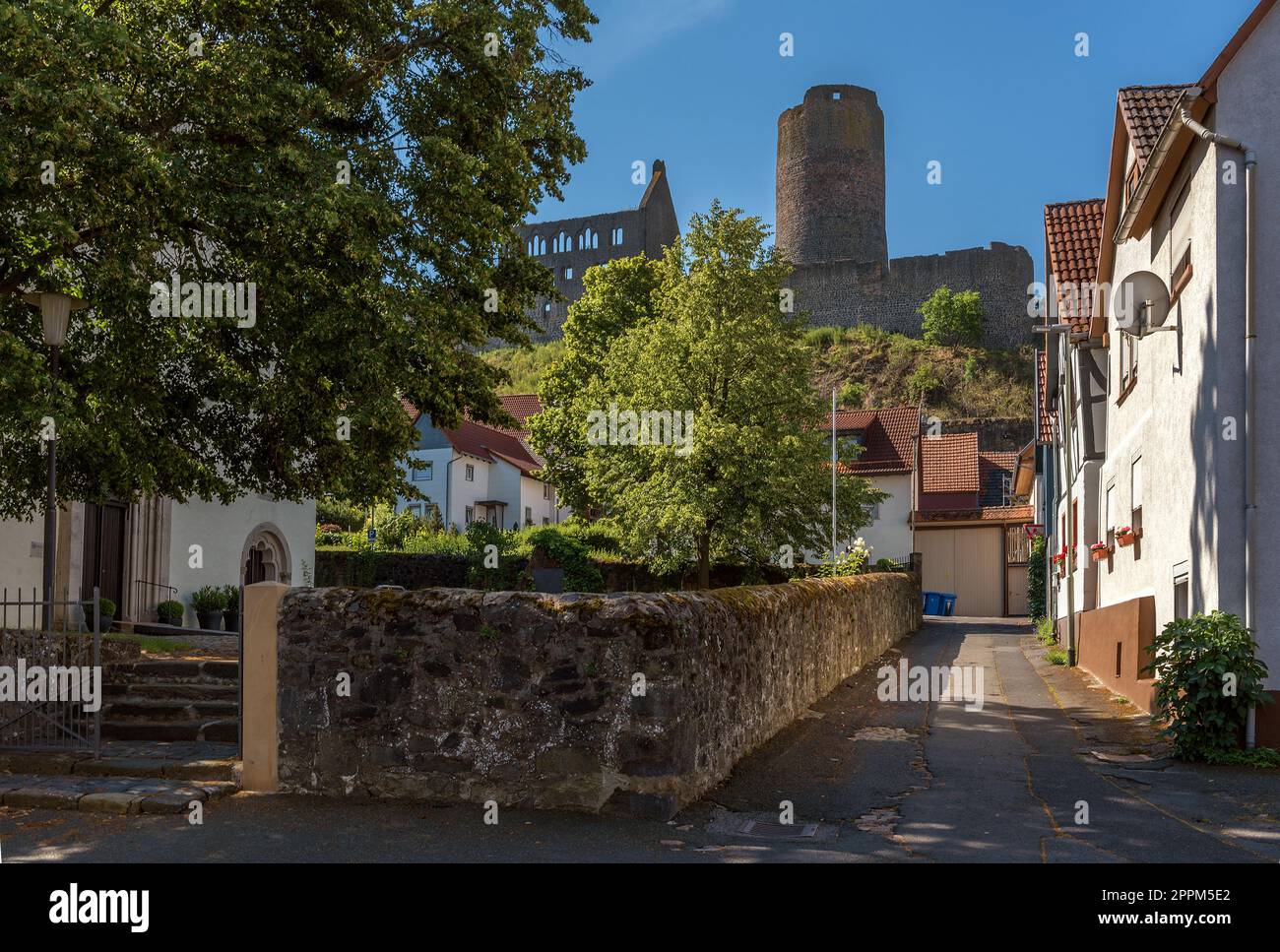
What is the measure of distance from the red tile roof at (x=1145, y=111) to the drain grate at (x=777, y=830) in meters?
9.32

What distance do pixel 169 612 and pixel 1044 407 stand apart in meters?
22.3

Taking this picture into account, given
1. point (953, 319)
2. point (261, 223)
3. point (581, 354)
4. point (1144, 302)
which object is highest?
point (953, 319)

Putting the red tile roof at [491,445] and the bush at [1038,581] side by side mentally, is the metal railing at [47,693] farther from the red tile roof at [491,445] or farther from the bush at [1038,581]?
the red tile roof at [491,445]

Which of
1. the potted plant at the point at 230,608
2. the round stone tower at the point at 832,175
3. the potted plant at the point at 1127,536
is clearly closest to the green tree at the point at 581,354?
the potted plant at the point at 230,608

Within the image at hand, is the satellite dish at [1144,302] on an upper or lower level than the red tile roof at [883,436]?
lower

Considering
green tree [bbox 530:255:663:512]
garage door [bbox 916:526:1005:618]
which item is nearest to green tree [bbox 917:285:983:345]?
garage door [bbox 916:526:1005:618]

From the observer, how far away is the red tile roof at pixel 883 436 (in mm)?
44344

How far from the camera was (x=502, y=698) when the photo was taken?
789cm

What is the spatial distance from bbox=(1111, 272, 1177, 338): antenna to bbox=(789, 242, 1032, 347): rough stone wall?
222 ft

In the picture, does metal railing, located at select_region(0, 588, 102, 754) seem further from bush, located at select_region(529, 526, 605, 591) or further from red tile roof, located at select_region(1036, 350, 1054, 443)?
bush, located at select_region(529, 526, 605, 591)

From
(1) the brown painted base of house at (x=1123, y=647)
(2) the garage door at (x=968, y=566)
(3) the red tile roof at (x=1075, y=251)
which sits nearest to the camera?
(1) the brown painted base of house at (x=1123, y=647)

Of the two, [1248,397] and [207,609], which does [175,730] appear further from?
[207,609]

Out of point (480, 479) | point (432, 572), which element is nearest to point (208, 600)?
point (432, 572)

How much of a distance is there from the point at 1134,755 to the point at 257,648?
7964mm
